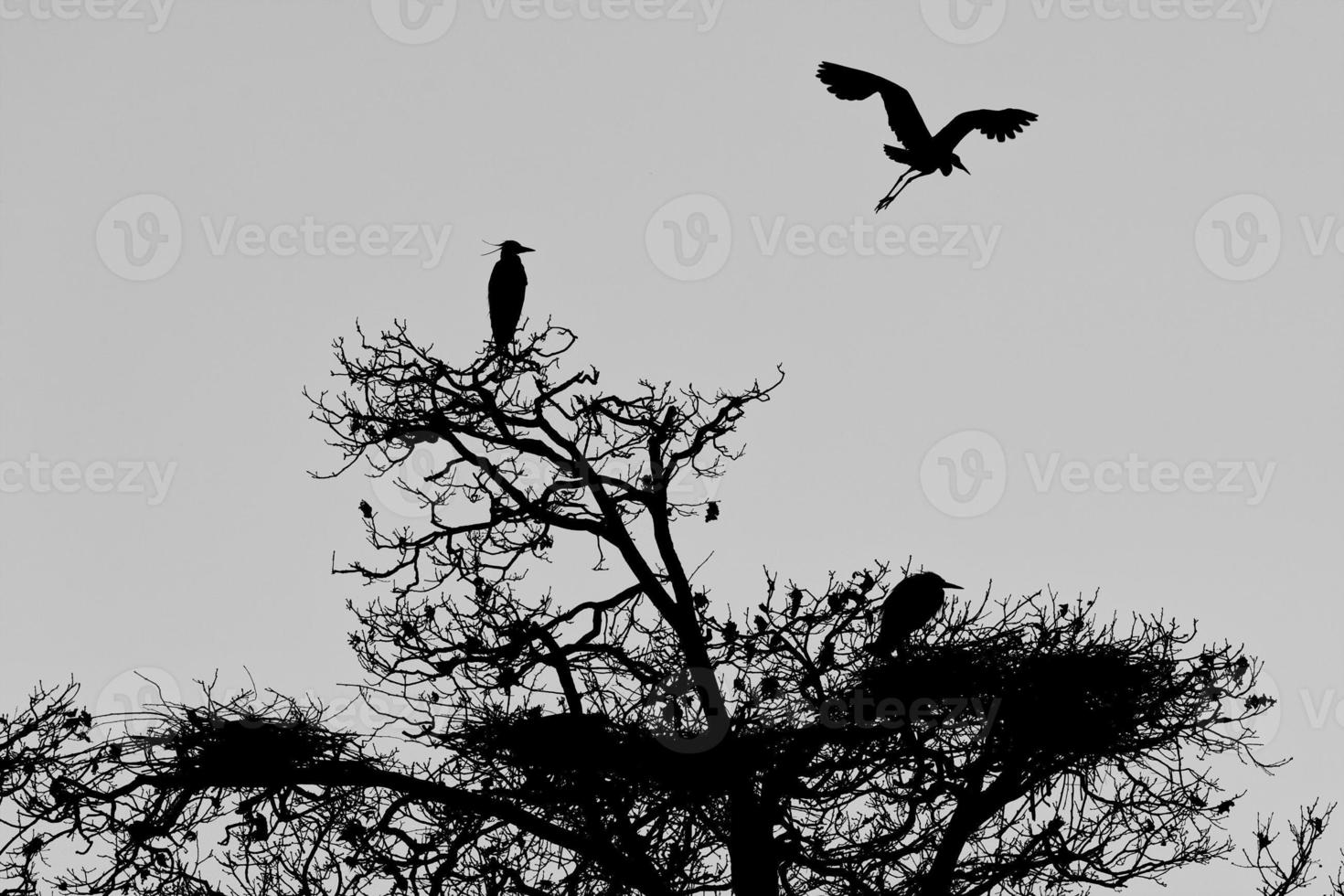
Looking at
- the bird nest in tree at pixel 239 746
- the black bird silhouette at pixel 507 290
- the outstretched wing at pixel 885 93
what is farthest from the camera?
the black bird silhouette at pixel 507 290

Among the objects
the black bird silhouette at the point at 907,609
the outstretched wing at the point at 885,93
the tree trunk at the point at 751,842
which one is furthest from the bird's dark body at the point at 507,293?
the tree trunk at the point at 751,842

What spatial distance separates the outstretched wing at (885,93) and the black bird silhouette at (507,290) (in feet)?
12.3

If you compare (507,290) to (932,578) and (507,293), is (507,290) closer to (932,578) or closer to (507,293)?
(507,293)

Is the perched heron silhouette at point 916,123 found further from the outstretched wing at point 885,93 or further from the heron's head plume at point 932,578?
the heron's head plume at point 932,578

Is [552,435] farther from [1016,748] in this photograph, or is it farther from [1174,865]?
[1174,865]

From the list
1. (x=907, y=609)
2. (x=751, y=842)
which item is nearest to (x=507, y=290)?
(x=907, y=609)

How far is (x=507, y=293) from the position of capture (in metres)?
13.5

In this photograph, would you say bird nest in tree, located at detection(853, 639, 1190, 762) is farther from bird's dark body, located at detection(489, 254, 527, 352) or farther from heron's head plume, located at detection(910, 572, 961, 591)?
bird's dark body, located at detection(489, 254, 527, 352)

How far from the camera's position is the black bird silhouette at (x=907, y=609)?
10.1 m

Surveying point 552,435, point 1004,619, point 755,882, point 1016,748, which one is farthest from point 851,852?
point 552,435

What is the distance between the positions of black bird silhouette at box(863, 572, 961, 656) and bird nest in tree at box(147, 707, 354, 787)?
389 cm

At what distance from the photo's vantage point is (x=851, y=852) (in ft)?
31.3

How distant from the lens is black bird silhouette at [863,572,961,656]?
10.1 m

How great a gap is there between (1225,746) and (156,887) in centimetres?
727
